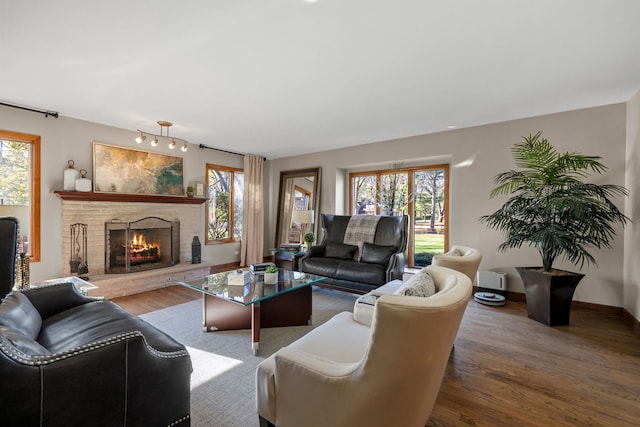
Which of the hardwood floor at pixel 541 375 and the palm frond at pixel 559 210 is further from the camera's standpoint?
the palm frond at pixel 559 210

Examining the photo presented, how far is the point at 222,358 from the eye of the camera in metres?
2.22

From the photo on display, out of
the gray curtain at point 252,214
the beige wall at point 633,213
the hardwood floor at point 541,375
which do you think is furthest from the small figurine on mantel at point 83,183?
the beige wall at point 633,213

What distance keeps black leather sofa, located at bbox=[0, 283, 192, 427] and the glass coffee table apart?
3.22ft

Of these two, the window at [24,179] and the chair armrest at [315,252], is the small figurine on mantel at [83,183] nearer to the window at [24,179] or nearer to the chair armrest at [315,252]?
the window at [24,179]

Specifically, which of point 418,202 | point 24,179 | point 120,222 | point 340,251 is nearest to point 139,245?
point 120,222

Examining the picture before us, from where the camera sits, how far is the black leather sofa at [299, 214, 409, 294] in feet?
11.7

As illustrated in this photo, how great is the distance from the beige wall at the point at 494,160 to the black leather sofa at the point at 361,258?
0.93 meters

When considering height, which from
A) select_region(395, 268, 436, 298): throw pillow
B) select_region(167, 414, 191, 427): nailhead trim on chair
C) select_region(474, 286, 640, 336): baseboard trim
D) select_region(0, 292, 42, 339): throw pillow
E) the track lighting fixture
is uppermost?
the track lighting fixture

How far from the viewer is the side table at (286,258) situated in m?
4.44

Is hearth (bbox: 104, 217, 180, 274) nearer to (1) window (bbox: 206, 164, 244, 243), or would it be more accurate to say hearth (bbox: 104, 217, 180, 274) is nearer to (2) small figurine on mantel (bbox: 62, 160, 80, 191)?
(2) small figurine on mantel (bbox: 62, 160, 80, 191)

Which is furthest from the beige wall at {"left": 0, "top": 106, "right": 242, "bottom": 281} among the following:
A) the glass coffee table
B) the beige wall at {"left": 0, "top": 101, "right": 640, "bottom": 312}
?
the glass coffee table

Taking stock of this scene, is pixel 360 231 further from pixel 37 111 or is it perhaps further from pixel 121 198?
pixel 37 111

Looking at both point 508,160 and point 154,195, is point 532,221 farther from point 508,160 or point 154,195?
point 154,195

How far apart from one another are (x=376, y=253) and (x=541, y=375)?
218 cm
